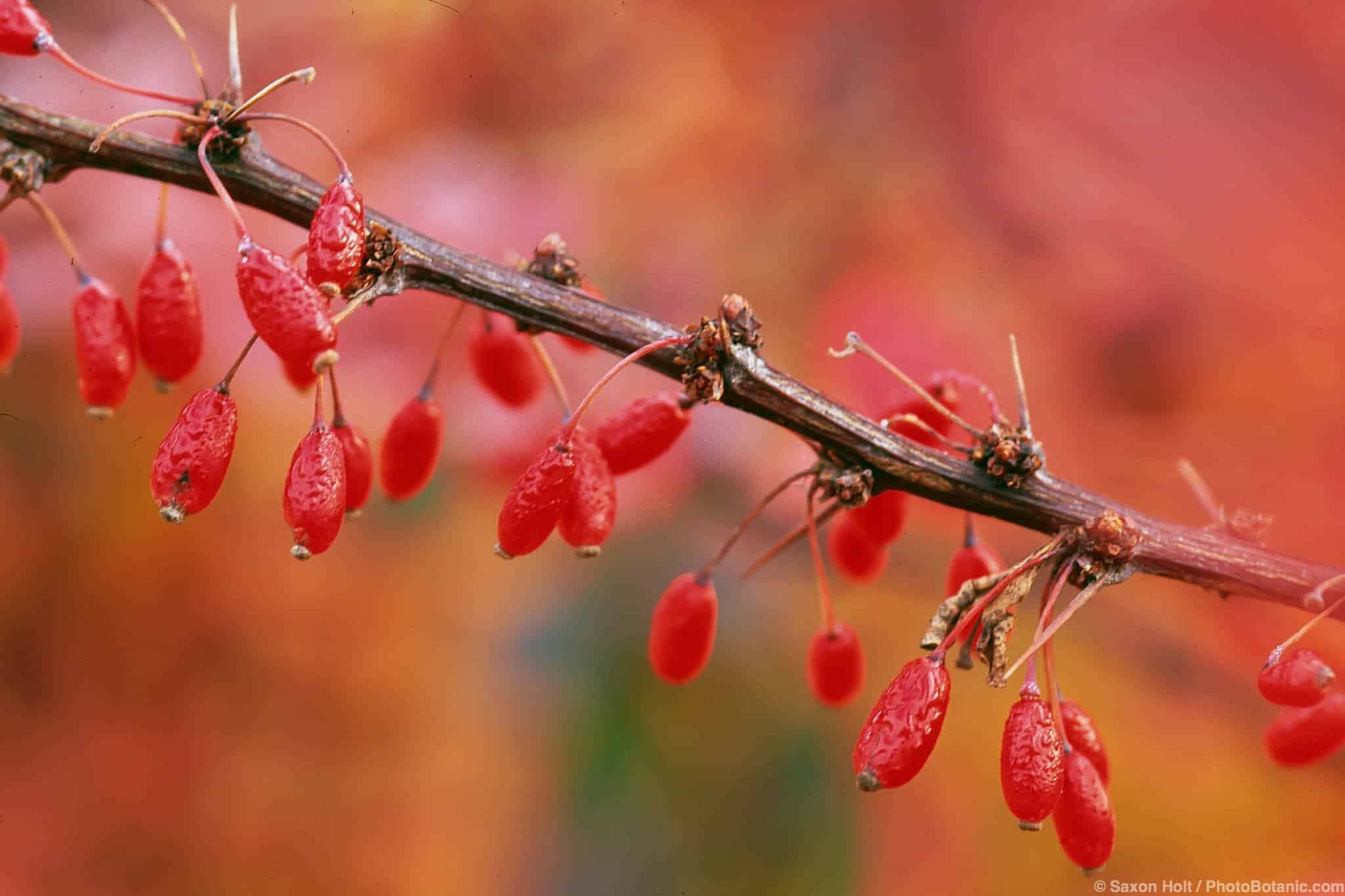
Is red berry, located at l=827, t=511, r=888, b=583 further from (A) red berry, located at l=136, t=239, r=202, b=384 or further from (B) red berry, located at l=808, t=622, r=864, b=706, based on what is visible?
(A) red berry, located at l=136, t=239, r=202, b=384

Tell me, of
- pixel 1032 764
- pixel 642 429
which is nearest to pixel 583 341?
pixel 642 429

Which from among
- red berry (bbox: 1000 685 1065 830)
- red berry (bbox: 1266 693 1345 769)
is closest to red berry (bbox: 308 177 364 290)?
red berry (bbox: 1000 685 1065 830)

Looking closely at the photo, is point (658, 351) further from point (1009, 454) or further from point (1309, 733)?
point (1309, 733)

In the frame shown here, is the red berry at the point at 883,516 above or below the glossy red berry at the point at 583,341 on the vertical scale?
below

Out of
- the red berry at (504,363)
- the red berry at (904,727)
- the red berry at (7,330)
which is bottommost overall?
the red berry at (904,727)

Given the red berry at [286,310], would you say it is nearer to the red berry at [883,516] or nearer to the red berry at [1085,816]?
the red berry at [883,516]

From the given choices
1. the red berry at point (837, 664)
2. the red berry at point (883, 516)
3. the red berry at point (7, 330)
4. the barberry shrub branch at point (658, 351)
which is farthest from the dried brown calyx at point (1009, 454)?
the red berry at point (7, 330)
